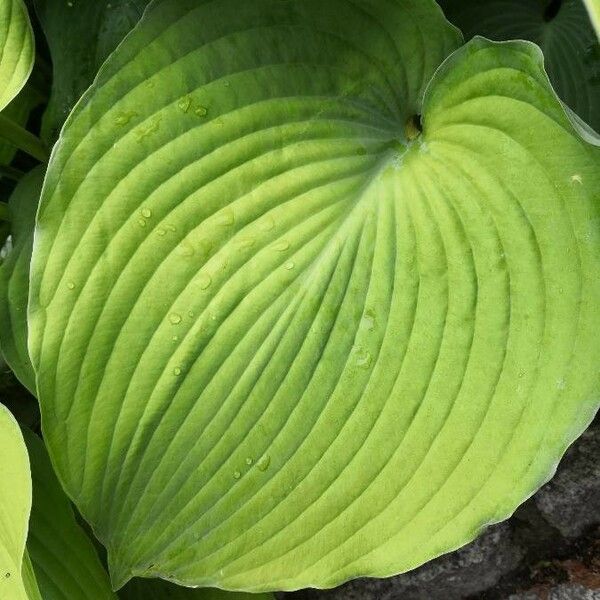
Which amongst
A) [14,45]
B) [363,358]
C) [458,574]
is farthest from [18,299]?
[458,574]

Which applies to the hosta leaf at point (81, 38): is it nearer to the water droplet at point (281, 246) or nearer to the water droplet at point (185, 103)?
the water droplet at point (185, 103)

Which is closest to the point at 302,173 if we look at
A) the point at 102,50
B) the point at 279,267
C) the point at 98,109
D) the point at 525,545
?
the point at 279,267

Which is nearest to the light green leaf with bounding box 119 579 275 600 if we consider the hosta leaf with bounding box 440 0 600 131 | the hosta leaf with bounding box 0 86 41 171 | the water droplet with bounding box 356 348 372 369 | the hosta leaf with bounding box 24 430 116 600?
the hosta leaf with bounding box 24 430 116 600

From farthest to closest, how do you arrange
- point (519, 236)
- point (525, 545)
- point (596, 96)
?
point (525, 545) → point (596, 96) → point (519, 236)

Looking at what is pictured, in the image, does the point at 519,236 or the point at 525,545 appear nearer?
the point at 519,236

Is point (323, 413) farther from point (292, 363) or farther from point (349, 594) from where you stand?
point (349, 594)

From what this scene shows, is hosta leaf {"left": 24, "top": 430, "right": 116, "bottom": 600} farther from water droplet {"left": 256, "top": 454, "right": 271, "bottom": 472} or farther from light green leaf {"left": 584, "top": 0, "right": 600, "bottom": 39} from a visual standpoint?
light green leaf {"left": 584, "top": 0, "right": 600, "bottom": 39}
